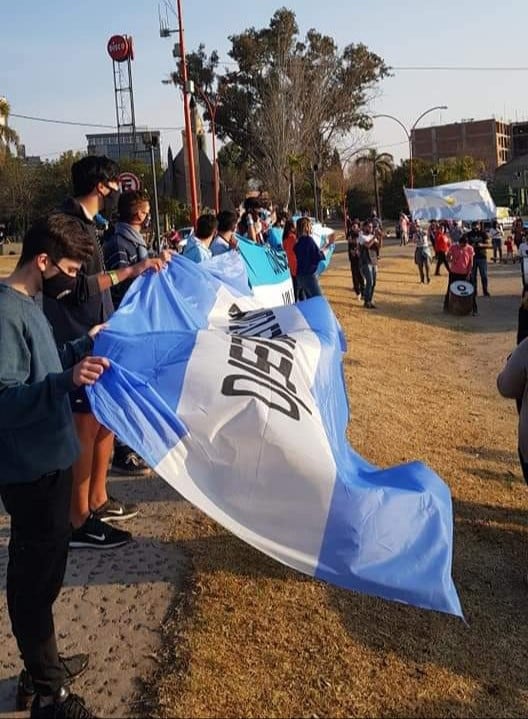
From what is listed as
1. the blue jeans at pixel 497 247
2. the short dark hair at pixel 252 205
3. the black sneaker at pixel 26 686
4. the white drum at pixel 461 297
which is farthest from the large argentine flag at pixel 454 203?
the black sneaker at pixel 26 686

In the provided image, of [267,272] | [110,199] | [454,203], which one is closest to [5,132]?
[454,203]

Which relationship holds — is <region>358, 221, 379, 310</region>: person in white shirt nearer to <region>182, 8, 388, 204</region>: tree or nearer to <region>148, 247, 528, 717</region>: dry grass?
<region>148, 247, 528, 717</region>: dry grass

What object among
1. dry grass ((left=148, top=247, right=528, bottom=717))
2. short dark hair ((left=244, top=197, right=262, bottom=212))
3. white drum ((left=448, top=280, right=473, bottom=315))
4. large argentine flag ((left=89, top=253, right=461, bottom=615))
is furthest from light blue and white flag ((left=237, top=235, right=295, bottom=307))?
white drum ((left=448, top=280, right=473, bottom=315))

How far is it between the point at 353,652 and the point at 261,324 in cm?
177

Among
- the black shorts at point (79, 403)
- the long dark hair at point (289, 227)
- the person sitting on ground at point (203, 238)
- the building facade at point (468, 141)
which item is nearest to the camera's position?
the black shorts at point (79, 403)

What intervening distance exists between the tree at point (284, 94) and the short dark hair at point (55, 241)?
155 feet

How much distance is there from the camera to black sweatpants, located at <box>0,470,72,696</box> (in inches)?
105

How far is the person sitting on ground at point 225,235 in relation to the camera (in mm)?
7379

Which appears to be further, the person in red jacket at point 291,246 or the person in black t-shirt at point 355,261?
the person in black t-shirt at point 355,261

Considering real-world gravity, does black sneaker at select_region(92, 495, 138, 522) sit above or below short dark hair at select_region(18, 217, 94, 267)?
below

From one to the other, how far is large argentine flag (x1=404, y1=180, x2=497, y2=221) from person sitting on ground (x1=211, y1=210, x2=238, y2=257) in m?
19.8

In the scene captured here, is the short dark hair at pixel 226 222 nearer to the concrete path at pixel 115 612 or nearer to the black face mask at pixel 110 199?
the black face mask at pixel 110 199

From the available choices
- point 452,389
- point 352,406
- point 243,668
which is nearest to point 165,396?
point 243,668

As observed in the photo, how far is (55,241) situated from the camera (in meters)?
2.66
